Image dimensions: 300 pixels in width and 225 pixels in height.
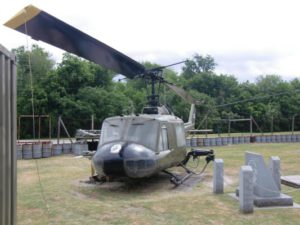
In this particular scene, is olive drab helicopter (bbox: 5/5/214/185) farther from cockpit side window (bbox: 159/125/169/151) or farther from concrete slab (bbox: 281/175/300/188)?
concrete slab (bbox: 281/175/300/188)

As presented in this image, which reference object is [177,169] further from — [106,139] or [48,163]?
[48,163]

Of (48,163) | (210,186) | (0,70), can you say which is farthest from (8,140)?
(48,163)

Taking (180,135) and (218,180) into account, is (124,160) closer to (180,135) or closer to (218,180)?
(218,180)

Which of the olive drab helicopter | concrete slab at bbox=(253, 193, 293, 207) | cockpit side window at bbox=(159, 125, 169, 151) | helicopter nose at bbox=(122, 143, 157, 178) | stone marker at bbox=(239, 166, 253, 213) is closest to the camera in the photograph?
the olive drab helicopter

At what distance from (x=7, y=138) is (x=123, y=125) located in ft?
20.7

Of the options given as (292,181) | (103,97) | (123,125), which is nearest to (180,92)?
(123,125)

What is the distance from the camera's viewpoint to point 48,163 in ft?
52.1

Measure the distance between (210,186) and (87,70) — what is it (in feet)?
109

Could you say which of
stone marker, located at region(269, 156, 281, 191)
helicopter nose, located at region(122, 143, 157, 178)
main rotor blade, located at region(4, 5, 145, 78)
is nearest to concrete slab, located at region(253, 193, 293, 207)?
stone marker, located at region(269, 156, 281, 191)

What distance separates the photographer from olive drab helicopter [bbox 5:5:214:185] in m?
6.00

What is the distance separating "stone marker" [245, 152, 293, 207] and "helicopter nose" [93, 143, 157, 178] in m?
2.47

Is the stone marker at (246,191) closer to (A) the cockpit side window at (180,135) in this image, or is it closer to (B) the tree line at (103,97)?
(A) the cockpit side window at (180,135)

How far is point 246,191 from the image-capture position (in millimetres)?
7121

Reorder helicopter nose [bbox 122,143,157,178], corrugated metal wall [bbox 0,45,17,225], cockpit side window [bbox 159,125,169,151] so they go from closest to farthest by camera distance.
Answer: corrugated metal wall [bbox 0,45,17,225]
helicopter nose [bbox 122,143,157,178]
cockpit side window [bbox 159,125,169,151]
